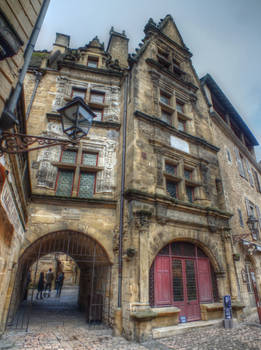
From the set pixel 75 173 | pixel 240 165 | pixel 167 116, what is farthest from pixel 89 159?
pixel 240 165

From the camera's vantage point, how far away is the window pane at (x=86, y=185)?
7833 mm

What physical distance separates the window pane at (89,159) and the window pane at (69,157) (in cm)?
36

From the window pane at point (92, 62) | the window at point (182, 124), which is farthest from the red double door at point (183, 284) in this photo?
the window pane at point (92, 62)

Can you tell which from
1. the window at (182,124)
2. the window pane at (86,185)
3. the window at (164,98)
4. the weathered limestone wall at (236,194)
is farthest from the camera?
the window at (182,124)

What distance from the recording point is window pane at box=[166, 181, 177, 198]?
336 inches

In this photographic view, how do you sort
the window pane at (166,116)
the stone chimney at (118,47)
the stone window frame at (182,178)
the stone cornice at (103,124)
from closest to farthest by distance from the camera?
the stone window frame at (182,178)
the stone cornice at (103,124)
the window pane at (166,116)
the stone chimney at (118,47)

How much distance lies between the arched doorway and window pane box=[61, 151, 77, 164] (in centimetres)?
472

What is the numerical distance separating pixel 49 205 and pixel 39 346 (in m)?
3.75

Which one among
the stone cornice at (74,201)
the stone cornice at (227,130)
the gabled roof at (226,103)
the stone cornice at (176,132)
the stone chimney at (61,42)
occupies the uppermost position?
the stone chimney at (61,42)

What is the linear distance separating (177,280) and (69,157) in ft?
19.4

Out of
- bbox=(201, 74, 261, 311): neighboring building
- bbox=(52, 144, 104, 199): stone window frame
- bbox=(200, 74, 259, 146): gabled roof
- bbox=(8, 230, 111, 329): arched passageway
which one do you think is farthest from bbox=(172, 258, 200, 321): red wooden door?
bbox=(200, 74, 259, 146): gabled roof

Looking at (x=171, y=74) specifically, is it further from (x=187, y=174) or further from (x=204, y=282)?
(x=204, y=282)

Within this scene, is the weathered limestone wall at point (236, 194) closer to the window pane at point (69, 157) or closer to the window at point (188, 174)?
the window at point (188, 174)

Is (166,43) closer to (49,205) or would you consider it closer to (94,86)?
(94,86)
